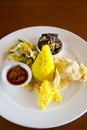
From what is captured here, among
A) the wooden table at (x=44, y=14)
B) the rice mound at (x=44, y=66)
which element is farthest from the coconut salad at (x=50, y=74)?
the wooden table at (x=44, y=14)

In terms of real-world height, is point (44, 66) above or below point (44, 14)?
below

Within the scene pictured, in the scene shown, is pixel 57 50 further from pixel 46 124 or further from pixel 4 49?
pixel 46 124

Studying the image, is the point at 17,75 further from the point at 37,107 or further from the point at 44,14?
the point at 44,14

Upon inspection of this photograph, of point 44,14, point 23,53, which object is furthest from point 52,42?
point 44,14

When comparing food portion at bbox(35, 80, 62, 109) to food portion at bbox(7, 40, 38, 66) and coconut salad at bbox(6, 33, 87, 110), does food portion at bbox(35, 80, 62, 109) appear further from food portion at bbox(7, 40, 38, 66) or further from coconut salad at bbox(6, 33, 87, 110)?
food portion at bbox(7, 40, 38, 66)

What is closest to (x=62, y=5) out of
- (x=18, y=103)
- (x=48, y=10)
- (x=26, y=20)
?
(x=48, y=10)
